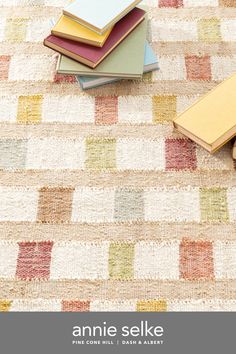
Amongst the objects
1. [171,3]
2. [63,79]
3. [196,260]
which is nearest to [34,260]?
[196,260]

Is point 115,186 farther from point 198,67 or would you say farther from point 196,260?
point 198,67

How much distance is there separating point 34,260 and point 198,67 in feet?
1.58

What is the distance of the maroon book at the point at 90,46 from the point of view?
1.01 meters

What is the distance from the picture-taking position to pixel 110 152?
3.23ft

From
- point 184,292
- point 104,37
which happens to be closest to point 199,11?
point 104,37

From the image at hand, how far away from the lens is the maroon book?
101 cm

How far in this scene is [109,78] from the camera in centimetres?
105

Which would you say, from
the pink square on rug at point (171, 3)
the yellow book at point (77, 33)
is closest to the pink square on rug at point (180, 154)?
the yellow book at point (77, 33)
